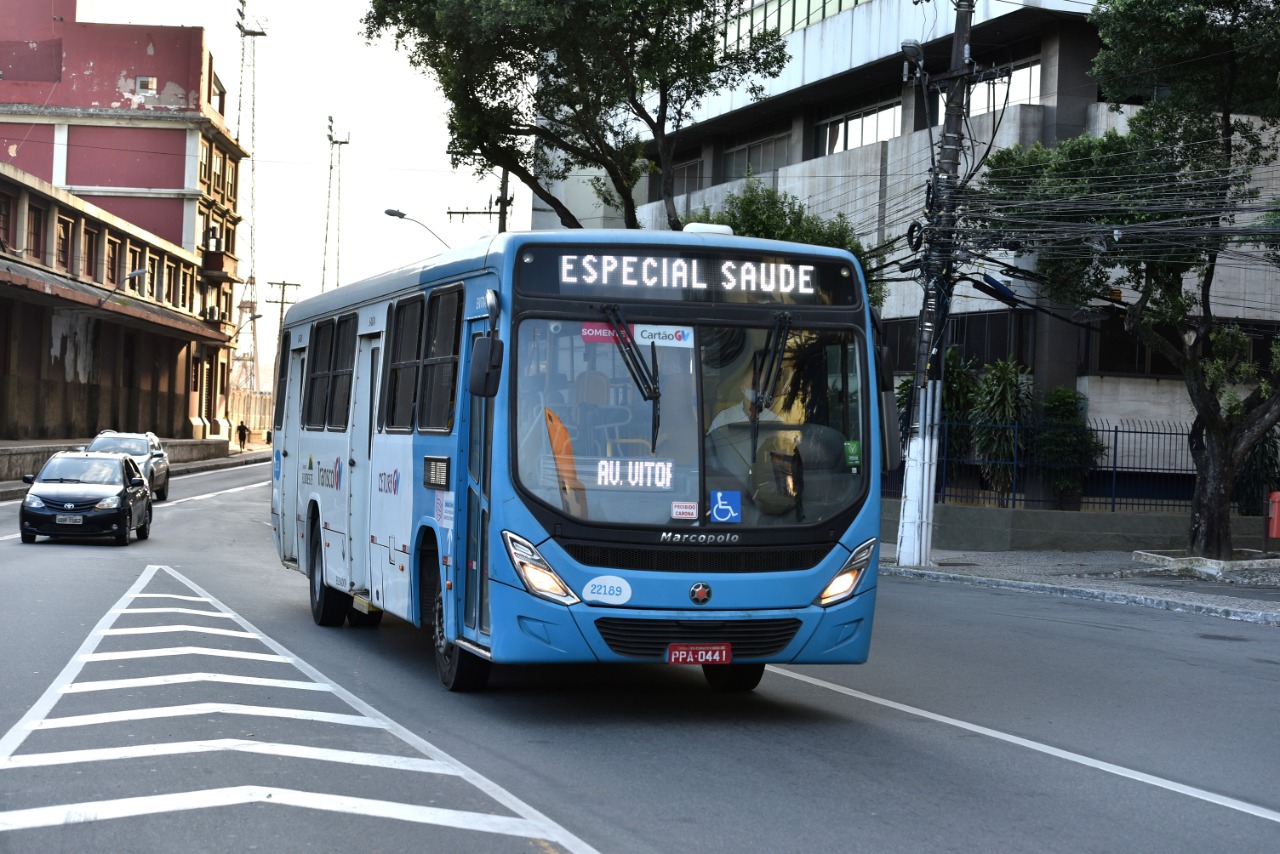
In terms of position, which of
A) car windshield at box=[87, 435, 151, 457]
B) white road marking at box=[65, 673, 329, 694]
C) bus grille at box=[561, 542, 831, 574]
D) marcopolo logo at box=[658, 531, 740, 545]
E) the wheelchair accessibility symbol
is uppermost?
the wheelchair accessibility symbol

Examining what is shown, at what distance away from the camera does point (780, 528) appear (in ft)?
30.8

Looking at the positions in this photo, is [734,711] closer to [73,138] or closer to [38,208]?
[38,208]

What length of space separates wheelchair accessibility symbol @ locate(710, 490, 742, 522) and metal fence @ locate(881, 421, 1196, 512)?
2075 centimetres

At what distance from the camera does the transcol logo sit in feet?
38.4

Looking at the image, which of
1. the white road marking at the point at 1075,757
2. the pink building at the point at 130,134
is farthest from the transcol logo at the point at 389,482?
the pink building at the point at 130,134

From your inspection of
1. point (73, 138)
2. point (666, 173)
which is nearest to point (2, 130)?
point (73, 138)

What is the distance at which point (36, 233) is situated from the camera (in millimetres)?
56906

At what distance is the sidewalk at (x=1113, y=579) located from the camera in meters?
19.5

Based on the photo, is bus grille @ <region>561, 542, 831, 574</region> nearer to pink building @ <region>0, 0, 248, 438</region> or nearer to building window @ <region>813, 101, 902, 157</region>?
building window @ <region>813, 101, 902, 157</region>

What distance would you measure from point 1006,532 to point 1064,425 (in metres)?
2.36

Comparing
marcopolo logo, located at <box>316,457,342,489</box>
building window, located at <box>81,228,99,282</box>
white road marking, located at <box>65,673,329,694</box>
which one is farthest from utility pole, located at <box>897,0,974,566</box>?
building window, located at <box>81,228,99,282</box>

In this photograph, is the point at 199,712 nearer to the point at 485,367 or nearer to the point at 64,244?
the point at 485,367

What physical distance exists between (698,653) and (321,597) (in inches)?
251

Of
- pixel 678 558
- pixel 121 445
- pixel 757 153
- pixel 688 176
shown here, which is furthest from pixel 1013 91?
pixel 678 558
